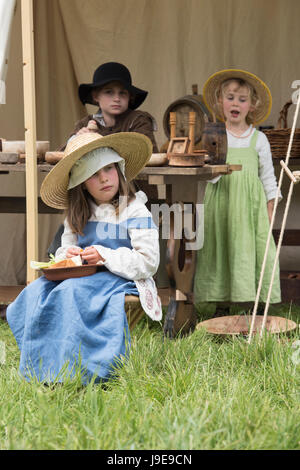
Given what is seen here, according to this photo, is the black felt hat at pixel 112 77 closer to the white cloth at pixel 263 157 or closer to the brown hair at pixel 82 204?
the white cloth at pixel 263 157

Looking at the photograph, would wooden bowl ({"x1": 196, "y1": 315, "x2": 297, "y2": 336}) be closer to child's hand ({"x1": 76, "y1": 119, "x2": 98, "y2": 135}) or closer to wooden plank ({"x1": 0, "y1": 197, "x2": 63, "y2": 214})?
child's hand ({"x1": 76, "y1": 119, "x2": 98, "y2": 135})

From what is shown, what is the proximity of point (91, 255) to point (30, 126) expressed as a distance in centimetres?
71

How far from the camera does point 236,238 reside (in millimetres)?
4070

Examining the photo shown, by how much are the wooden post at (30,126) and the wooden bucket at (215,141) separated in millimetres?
1109

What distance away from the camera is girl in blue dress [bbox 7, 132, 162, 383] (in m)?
2.79

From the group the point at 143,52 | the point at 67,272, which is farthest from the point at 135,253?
the point at 143,52

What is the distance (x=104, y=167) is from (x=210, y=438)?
147 cm

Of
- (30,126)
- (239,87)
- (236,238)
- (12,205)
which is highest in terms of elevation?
(239,87)

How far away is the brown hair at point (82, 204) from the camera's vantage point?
3.16m

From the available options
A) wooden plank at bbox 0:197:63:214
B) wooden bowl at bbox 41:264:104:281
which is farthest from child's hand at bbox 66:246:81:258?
wooden plank at bbox 0:197:63:214

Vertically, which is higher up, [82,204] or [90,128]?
[90,128]

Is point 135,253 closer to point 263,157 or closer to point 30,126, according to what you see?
point 30,126

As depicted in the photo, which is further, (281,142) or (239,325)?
(281,142)

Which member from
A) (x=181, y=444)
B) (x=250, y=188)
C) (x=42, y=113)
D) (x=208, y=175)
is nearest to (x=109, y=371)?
(x=181, y=444)
